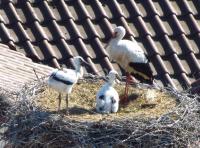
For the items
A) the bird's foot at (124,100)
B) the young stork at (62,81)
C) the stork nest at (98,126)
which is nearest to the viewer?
the stork nest at (98,126)

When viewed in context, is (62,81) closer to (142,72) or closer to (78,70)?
(78,70)

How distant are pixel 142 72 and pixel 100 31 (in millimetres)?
1361

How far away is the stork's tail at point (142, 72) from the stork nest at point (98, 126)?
32.5 inches

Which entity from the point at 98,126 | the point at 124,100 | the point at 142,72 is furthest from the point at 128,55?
the point at 98,126

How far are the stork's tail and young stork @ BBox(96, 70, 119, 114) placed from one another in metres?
0.68

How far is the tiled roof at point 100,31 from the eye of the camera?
11.0 metres

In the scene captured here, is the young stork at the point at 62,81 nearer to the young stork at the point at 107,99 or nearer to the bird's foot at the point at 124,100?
the young stork at the point at 107,99

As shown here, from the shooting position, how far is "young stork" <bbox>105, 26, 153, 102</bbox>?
32.6 ft

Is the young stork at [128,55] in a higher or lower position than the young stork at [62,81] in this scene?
higher

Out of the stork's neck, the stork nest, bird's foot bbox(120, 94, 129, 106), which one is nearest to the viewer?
the stork nest

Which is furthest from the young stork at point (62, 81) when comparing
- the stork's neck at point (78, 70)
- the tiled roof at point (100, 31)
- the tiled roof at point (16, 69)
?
the tiled roof at point (100, 31)

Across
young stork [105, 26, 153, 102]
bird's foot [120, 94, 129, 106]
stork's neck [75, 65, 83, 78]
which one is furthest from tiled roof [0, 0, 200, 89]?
stork's neck [75, 65, 83, 78]

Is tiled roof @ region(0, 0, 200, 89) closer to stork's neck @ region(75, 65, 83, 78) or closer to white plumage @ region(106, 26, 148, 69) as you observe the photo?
white plumage @ region(106, 26, 148, 69)

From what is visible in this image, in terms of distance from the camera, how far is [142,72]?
10.1m
